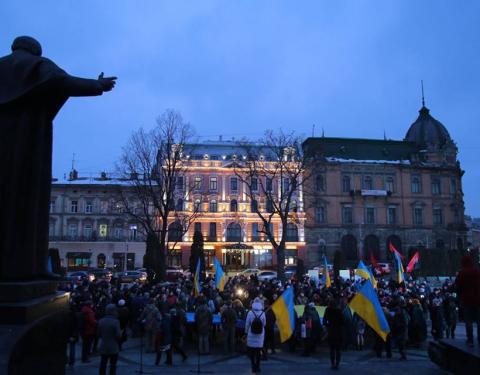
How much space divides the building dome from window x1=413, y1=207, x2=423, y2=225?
1027 cm

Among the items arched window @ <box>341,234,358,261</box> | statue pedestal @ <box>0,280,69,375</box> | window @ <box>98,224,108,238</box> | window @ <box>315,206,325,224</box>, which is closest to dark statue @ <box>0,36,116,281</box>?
statue pedestal @ <box>0,280,69,375</box>

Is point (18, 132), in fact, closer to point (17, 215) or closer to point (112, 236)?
point (17, 215)

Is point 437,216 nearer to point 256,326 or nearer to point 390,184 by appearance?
point 390,184

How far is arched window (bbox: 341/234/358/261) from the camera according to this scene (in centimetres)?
6247

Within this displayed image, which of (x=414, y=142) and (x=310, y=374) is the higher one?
(x=414, y=142)

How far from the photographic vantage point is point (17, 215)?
4754 millimetres

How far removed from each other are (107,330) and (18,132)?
222 inches

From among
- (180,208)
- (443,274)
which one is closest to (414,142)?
(443,274)

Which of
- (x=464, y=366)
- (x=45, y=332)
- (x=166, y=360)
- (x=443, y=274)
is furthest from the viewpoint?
(x=443, y=274)

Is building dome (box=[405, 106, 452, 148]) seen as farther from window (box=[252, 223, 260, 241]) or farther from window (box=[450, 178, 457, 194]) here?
window (box=[252, 223, 260, 241])

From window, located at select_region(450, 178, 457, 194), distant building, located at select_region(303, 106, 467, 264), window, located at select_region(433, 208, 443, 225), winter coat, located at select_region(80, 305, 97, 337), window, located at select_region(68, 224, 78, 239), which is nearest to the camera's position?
winter coat, located at select_region(80, 305, 97, 337)

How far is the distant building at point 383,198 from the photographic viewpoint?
63.1 metres

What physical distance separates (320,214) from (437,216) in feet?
61.8

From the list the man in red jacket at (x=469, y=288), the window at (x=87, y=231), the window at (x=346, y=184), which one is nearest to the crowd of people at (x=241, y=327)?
the man in red jacket at (x=469, y=288)
